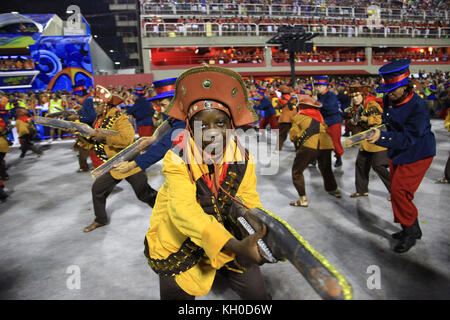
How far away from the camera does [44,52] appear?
17625 mm

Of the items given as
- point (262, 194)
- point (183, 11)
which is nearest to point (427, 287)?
point (262, 194)

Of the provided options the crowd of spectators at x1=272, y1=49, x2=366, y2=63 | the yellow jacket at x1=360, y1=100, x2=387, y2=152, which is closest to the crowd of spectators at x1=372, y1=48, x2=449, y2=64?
the crowd of spectators at x1=272, y1=49, x2=366, y2=63

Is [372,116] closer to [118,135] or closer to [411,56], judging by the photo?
[118,135]

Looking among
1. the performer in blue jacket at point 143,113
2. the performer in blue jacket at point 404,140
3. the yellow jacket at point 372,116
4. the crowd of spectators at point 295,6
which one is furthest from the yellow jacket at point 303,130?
the crowd of spectators at point 295,6

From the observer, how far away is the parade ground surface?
102 inches

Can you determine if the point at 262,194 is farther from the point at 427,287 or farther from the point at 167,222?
the point at 167,222

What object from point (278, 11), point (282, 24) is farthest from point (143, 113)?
point (278, 11)

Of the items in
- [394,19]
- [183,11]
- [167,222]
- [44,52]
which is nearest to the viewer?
[167,222]

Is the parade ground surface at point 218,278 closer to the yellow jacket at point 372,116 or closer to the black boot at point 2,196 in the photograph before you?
the black boot at point 2,196

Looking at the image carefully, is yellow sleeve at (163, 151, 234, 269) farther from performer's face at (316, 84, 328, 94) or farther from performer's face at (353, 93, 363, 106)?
performer's face at (316, 84, 328, 94)

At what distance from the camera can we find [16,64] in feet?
56.4

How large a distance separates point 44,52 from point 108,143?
59.4ft

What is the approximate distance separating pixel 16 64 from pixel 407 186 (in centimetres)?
2130

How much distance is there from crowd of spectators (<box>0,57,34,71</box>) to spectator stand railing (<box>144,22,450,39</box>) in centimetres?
1055
